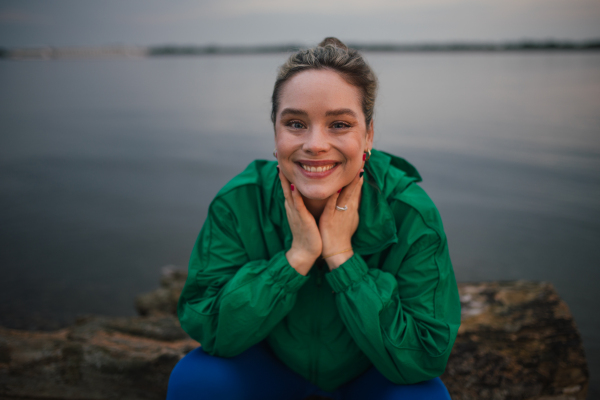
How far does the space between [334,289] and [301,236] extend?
1.07 feet

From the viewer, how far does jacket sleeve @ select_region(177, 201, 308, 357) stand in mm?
2023

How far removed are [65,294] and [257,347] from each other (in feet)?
14.3

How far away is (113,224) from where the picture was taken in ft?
24.0

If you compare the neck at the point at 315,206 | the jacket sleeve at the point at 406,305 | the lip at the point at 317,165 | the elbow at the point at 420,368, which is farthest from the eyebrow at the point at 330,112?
the elbow at the point at 420,368

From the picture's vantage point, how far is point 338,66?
6.68 ft

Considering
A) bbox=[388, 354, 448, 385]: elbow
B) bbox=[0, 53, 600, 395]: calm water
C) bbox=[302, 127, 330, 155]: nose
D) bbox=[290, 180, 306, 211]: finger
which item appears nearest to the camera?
bbox=[388, 354, 448, 385]: elbow

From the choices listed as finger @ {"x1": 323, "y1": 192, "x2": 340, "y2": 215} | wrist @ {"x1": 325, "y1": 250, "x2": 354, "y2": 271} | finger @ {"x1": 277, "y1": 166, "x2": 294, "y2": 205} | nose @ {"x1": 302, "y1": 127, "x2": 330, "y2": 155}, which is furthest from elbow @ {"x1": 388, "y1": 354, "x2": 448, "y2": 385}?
nose @ {"x1": 302, "y1": 127, "x2": 330, "y2": 155}

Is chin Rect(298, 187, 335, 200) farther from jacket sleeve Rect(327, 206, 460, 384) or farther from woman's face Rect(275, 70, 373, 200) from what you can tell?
jacket sleeve Rect(327, 206, 460, 384)

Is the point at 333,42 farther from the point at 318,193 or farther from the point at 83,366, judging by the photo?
the point at 83,366

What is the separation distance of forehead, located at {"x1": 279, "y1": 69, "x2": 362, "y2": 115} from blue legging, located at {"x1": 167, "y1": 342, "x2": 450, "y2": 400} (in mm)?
1396

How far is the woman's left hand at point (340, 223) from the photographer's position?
2154 mm

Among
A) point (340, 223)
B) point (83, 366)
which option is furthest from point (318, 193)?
point (83, 366)

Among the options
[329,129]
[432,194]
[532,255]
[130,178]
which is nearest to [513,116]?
[432,194]

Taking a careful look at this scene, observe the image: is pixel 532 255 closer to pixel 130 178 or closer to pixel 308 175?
pixel 308 175
